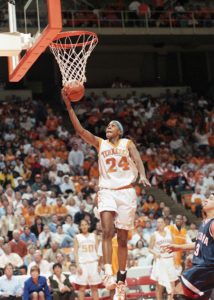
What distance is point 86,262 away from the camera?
11.8 metres

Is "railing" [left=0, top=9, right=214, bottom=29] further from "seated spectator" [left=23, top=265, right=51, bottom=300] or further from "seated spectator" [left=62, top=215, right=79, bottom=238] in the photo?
"seated spectator" [left=23, top=265, right=51, bottom=300]

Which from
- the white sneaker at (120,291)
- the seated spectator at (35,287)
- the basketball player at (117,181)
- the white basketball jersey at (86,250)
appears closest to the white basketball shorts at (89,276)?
the white basketball jersey at (86,250)

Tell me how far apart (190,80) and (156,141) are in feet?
25.0

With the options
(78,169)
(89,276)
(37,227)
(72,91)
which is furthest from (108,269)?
(78,169)

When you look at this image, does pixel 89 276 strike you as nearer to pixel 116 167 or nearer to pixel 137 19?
pixel 116 167

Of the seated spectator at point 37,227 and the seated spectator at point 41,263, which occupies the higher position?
the seated spectator at point 37,227

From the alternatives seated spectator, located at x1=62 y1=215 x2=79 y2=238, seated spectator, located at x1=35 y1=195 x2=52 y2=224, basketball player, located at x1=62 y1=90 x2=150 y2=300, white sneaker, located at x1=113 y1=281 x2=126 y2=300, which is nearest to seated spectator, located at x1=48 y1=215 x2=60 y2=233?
seated spectator, located at x1=62 y1=215 x2=79 y2=238

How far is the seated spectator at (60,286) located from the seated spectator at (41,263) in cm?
38

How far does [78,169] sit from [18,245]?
203 inches

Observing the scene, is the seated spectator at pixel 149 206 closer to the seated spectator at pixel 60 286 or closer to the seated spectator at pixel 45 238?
the seated spectator at pixel 45 238

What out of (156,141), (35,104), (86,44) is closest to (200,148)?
(156,141)

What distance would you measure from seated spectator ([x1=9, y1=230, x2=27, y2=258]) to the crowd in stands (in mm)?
21

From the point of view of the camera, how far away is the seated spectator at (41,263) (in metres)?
12.2

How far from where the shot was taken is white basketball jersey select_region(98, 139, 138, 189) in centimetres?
761
